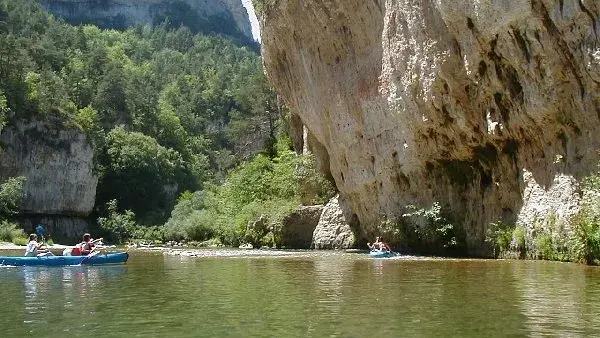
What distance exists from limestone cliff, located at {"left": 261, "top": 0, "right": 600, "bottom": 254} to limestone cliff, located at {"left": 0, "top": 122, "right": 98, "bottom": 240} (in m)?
28.7

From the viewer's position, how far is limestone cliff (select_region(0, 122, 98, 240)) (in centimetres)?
5997

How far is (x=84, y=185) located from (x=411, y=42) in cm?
4268

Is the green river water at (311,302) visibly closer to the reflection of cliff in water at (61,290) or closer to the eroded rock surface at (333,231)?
the reflection of cliff in water at (61,290)

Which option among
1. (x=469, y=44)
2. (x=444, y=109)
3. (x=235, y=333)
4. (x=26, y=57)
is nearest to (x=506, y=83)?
(x=469, y=44)

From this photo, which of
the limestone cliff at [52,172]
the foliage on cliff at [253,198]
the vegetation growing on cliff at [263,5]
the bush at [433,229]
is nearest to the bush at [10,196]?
the limestone cliff at [52,172]

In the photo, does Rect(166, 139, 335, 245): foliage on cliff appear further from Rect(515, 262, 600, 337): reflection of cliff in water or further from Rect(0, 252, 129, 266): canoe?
Rect(515, 262, 600, 337): reflection of cliff in water

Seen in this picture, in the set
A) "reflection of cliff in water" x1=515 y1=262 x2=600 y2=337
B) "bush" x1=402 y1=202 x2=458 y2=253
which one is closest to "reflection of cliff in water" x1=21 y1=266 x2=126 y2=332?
"reflection of cliff in water" x1=515 y1=262 x2=600 y2=337

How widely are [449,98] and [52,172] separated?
44.1 metres

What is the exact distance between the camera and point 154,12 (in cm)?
15625

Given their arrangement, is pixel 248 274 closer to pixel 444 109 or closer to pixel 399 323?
pixel 399 323

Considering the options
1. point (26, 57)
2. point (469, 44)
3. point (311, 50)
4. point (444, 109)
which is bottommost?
point (444, 109)

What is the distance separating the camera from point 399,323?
1062cm

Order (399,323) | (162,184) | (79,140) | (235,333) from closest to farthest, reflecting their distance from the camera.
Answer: (235,333)
(399,323)
(79,140)
(162,184)

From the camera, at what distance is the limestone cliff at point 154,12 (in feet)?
466
